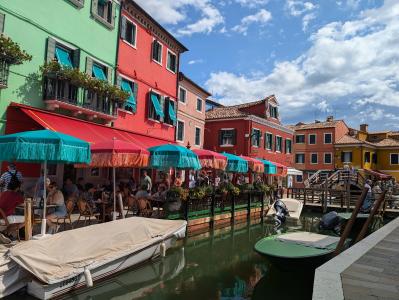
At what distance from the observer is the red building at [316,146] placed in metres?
48.2

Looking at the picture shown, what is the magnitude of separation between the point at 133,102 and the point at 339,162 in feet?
117

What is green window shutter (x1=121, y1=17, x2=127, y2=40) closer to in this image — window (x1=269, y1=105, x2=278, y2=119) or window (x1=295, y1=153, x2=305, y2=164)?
window (x1=269, y1=105, x2=278, y2=119)

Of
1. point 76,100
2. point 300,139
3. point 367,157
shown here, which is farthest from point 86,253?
point 300,139

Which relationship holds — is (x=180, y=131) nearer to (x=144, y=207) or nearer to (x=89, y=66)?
(x=89, y=66)

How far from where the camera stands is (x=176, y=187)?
1470 cm

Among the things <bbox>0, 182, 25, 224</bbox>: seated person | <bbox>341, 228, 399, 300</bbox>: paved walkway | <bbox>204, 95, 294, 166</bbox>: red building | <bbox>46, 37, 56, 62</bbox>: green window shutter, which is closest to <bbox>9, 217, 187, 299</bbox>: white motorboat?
<bbox>0, 182, 25, 224</bbox>: seated person

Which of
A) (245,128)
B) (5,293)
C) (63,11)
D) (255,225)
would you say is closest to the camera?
(5,293)

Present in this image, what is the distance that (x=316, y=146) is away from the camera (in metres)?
49.1

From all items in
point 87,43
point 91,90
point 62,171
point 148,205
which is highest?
point 87,43

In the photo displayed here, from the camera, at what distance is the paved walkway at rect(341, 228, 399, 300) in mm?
5379

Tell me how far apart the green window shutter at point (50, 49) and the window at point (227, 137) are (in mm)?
20955

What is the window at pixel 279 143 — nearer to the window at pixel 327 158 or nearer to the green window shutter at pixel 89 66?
the window at pixel 327 158

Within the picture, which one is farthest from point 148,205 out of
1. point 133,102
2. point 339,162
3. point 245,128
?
point 339,162

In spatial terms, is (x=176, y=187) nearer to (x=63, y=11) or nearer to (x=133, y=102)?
(x=133, y=102)
